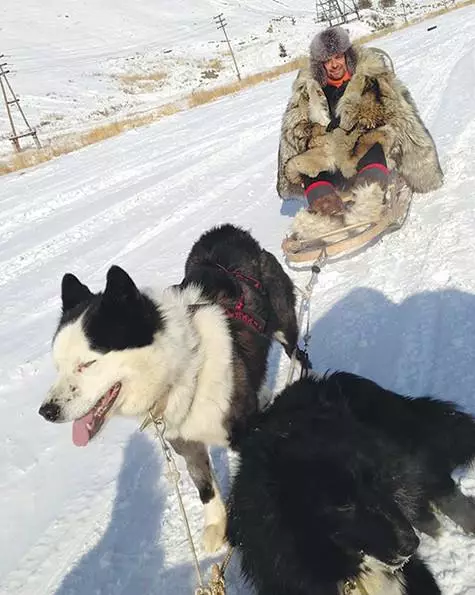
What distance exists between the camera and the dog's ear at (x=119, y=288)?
6.62ft

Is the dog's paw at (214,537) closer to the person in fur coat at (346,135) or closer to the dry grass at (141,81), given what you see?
the person in fur coat at (346,135)

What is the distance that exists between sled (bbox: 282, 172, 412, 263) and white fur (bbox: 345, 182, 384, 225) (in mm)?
58

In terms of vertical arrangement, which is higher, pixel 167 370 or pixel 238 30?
pixel 238 30

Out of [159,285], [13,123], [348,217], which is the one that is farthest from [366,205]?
[13,123]

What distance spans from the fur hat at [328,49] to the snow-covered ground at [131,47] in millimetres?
24400

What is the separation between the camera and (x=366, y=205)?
4.70 meters

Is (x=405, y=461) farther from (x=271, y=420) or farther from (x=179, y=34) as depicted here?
(x=179, y=34)

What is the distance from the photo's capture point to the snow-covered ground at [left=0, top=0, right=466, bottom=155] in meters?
36.6

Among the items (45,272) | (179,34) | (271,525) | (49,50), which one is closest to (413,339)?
(271,525)

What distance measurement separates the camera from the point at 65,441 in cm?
345

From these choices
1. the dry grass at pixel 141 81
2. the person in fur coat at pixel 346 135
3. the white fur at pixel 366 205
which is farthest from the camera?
the dry grass at pixel 141 81

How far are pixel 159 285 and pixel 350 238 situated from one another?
5.44 feet

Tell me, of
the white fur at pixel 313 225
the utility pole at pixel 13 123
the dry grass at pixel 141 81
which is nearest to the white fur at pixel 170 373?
the white fur at pixel 313 225

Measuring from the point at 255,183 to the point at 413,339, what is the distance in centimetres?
472
